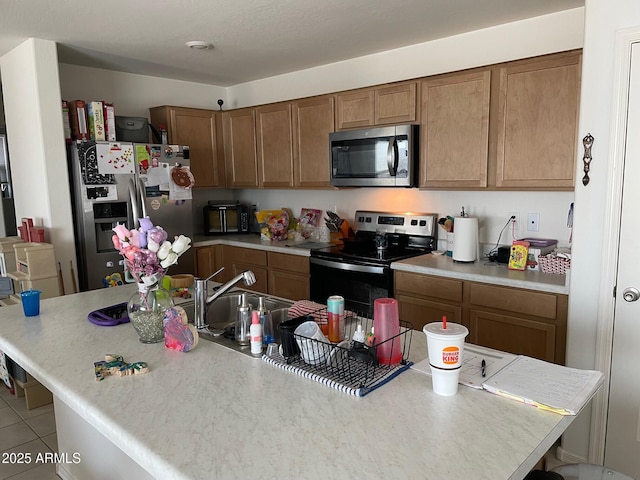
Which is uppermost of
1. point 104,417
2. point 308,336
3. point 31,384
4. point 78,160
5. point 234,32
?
point 234,32

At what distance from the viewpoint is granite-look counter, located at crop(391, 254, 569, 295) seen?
2.61m

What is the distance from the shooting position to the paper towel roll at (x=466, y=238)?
3.14m

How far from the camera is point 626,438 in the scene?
7.49 ft

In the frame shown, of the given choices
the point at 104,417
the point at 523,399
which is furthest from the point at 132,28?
the point at 523,399

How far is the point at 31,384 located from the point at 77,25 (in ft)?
7.48

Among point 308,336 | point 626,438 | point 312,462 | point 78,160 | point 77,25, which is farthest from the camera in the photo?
point 78,160

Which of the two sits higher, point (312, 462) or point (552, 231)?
point (552, 231)

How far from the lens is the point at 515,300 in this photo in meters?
2.70

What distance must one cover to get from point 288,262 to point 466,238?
147 centimetres

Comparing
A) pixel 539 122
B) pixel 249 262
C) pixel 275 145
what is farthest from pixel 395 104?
pixel 249 262

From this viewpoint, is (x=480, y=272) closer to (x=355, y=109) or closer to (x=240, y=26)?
(x=355, y=109)

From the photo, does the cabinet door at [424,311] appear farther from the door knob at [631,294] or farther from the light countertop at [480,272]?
the door knob at [631,294]

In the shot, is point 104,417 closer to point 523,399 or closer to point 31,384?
point 523,399

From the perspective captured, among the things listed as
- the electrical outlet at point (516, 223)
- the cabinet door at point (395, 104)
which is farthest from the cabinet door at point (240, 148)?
the electrical outlet at point (516, 223)
